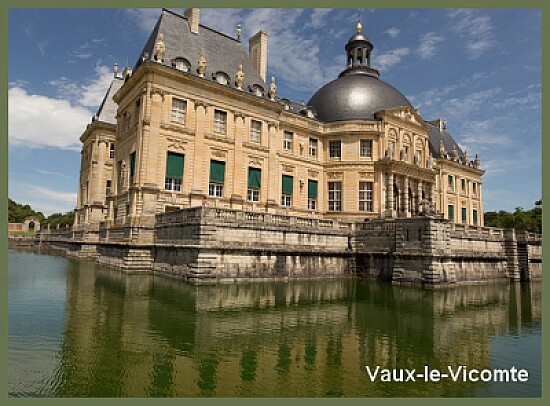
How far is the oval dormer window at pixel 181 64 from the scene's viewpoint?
2959cm

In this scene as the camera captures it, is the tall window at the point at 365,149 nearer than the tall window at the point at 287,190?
No

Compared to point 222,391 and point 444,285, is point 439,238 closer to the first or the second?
point 444,285

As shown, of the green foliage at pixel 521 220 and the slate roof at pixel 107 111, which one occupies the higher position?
the slate roof at pixel 107 111

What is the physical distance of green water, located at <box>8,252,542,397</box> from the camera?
7551 mm

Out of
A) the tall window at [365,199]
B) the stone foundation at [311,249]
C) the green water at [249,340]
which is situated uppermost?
the tall window at [365,199]

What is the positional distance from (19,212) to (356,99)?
8334cm

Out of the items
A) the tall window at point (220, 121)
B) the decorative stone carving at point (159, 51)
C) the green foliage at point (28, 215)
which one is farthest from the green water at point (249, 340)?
the green foliage at point (28, 215)

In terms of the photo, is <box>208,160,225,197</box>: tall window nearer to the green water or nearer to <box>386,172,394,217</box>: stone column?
the green water

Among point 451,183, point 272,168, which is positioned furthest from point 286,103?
point 451,183

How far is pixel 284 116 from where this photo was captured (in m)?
36.8

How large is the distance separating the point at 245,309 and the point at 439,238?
13.1 metres

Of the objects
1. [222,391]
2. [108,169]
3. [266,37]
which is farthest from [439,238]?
[108,169]

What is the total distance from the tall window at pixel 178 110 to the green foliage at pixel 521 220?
4284cm

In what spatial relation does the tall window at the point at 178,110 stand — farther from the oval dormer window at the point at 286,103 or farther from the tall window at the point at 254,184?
the oval dormer window at the point at 286,103
